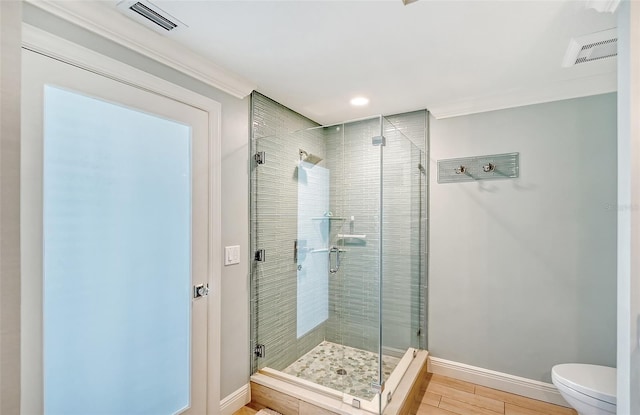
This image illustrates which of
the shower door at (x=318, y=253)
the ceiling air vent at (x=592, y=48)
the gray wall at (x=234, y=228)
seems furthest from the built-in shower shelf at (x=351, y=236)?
the ceiling air vent at (x=592, y=48)

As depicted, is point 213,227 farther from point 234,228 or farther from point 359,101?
point 359,101

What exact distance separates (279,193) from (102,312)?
1.36 meters

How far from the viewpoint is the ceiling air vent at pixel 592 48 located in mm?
1562

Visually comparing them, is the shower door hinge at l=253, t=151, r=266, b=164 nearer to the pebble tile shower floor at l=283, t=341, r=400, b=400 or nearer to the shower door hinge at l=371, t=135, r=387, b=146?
the shower door hinge at l=371, t=135, r=387, b=146

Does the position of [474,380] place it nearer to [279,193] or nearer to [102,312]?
[279,193]

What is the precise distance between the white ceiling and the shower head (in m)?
0.46

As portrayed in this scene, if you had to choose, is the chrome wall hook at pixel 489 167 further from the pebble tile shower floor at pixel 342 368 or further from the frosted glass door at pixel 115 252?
the frosted glass door at pixel 115 252

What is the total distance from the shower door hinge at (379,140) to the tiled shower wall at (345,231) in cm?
3

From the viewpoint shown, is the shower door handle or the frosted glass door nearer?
the frosted glass door

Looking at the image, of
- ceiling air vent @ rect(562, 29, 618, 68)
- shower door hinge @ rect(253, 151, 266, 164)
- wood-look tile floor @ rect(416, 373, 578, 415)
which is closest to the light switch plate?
shower door hinge @ rect(253, 151, 266, 164)

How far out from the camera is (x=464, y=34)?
1569 mm

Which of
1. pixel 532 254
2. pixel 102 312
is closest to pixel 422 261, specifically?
pixel 532 254

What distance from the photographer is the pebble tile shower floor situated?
208 cm

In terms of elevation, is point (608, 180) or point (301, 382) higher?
point (608, 180)
